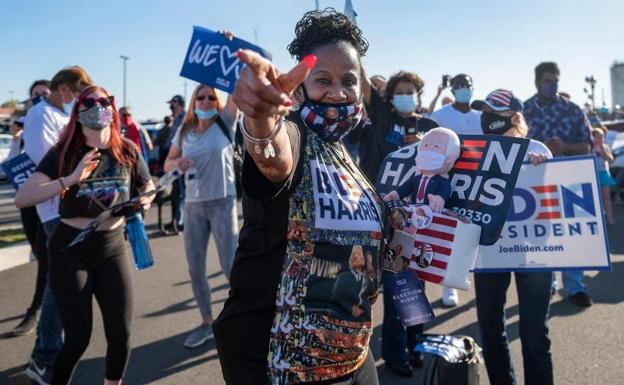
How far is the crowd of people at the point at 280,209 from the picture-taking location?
1.60 metres

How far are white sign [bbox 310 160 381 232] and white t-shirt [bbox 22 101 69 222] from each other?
3.22 meters

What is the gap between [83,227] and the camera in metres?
3.23

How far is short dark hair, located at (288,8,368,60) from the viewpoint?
1.81 metres


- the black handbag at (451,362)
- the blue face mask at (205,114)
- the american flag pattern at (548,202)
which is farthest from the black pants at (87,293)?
the american flag pattern at (548,202)

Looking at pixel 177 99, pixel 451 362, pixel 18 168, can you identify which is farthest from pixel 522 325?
pixel 177 99

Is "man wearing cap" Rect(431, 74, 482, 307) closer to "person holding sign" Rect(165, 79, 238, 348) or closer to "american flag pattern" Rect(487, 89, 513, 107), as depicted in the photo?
"american flag pattern" Rect(487, 89, 513, 107)

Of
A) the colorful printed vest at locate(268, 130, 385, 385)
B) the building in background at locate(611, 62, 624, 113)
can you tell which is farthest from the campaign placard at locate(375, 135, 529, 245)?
the building in background at locate(611, 62, 624, 113)

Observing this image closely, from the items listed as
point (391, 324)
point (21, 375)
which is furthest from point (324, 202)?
point (21, 375)

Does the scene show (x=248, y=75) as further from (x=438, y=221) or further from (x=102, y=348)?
(x=102, y=348)

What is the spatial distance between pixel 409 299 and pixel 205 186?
2.83 metres

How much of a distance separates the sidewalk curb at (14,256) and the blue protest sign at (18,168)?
145 inches

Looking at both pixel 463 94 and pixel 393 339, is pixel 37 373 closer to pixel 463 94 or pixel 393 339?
pixel 393 339

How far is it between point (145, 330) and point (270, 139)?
13.6 feet

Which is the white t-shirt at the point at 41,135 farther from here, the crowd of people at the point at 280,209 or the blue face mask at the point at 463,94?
the blue face mask at the point at 463,94
